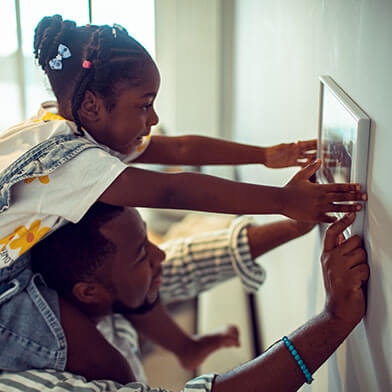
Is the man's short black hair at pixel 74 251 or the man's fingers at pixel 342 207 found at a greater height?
the man's fingers at pixel 342 207

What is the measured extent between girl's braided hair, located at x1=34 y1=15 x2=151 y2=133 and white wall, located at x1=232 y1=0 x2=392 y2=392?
0.30 meters

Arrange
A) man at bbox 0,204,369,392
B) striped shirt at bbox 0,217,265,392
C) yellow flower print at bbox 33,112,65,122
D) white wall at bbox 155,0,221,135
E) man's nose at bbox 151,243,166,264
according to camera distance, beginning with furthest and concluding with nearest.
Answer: white wall at bbox 155,0,221,135 → striped shirt at bbox 0,217,265,392 → man's nose at bbox 151,243,166,264 → yellow flower print at bbox 33,112,65,122 → man at bbox 0,204,369,392

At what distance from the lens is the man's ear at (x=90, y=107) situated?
2.66ft

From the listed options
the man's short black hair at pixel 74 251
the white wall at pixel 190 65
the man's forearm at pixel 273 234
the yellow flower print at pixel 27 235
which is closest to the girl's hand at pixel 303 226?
the man's forearm at pixel 273 234

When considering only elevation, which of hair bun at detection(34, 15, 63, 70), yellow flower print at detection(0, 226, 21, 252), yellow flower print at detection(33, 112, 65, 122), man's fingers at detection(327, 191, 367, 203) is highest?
hair bun at detection(34, 15, 63, 70)

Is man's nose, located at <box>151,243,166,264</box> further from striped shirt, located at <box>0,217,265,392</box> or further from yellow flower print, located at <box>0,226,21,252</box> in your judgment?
yellow flower print, located at <box>0,226,21,252</box>

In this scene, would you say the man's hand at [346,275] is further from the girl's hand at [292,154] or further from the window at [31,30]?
Answer: the window at [31,30]

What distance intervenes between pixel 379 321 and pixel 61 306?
1.79 feet

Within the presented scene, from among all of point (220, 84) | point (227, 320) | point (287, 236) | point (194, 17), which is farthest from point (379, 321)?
point (220, 84)

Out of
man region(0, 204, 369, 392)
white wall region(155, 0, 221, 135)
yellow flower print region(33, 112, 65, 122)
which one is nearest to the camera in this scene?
man region(0, 204, 369, 392)

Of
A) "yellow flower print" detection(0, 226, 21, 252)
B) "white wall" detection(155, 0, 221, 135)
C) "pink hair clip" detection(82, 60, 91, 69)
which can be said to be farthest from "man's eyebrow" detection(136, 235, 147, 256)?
"white wall" detection(155, 0, 221, 135)

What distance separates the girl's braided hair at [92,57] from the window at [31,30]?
0.49 ft

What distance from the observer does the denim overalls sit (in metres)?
0.73

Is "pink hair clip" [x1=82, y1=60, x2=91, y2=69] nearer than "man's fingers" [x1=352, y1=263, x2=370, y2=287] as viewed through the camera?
No
